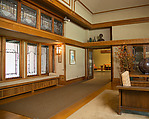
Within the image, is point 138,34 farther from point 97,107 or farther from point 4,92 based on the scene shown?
point 4,92

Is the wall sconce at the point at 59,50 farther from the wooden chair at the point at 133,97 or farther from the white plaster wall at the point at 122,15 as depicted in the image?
the wooden chair at the point at 133,97

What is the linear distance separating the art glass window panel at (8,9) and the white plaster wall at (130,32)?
609cm

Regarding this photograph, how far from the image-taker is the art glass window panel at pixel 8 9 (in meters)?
3.99

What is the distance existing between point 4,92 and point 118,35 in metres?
7.04

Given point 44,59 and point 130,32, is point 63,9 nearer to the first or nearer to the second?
point 44,59

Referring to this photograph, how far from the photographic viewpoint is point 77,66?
8.20 m

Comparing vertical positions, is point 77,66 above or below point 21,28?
below

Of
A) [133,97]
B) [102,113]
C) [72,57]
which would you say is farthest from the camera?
[72,57]

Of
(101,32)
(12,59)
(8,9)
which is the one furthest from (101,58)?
(8,9)

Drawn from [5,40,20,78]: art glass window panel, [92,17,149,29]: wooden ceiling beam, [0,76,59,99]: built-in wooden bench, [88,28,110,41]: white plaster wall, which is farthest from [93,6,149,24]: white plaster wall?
[5,40,20,78]: art glass window panel

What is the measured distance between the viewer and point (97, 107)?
351cm

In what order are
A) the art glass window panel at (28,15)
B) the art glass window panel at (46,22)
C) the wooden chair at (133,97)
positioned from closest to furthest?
the wooden chair at (133,97), the art glass window panel at (28,15), the art glass window panel at (46,22)

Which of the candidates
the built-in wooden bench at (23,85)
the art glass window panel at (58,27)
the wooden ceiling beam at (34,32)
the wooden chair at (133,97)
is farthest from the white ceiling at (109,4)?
the wooden chair at (133,97)

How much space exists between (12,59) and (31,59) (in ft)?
3.14
